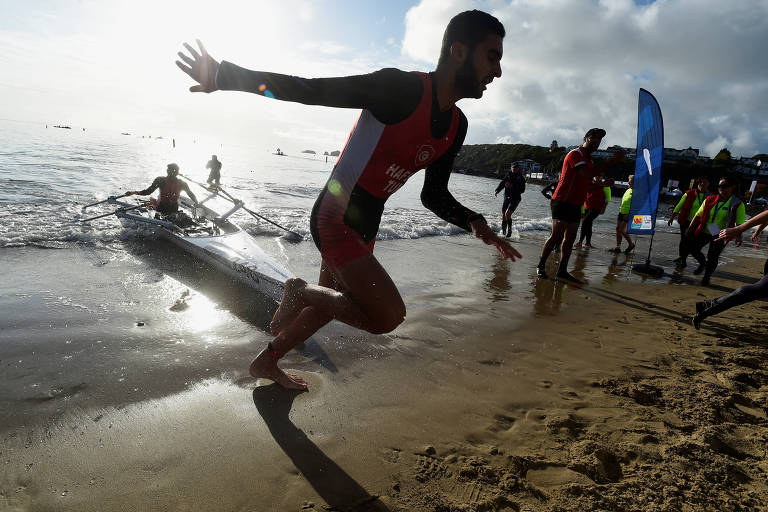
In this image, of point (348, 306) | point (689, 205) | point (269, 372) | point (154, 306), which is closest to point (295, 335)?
point (269, 372)

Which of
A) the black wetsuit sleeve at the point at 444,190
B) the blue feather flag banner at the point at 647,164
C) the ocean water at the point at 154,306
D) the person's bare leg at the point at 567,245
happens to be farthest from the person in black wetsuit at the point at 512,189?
the black wetsuit sleeve at the point at 444,190

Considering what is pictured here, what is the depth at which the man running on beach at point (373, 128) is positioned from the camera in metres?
1.71

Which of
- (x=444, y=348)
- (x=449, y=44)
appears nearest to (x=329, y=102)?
(x=449, y=44)

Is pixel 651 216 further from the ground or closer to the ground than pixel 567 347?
further from the ground

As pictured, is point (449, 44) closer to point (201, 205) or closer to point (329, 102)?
point (329, 102)

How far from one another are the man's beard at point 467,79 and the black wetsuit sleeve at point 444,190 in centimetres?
35

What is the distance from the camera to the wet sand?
181cm

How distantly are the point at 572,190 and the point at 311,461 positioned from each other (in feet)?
18.3

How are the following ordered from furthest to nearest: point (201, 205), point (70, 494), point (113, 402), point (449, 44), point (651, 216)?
point (201, 205)
point (651, 216)
point (113, 402)
point (449, 44)
point (70, 494)

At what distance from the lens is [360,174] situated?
2.04m

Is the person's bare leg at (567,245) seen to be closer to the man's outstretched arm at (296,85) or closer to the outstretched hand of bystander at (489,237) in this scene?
the outstretched hand of bystander at (489,237)

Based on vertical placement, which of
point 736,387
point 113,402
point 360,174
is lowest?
point 113,402

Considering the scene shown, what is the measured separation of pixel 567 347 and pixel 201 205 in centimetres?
779

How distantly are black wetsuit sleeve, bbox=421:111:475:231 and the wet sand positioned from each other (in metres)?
1.23
